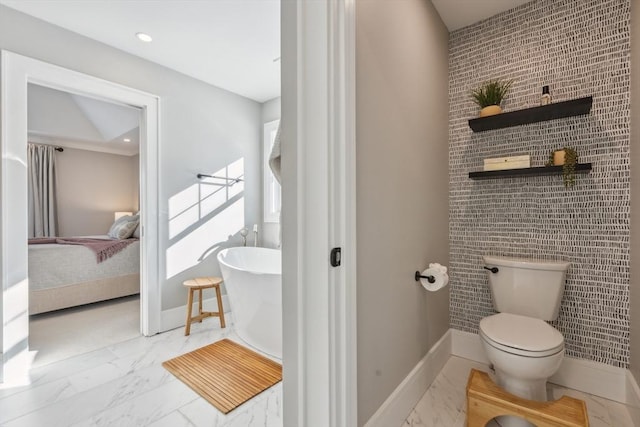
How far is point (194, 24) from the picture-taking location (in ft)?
7.25

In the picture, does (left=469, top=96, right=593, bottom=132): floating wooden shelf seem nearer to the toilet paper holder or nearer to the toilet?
the toilet

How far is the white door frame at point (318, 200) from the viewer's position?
3.31 feet

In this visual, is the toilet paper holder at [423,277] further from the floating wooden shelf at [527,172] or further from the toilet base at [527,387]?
the floating wooden shelf at [527,172]

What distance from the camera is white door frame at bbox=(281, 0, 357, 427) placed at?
3.31 ft

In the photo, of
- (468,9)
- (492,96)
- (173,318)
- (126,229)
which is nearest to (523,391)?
(492,96)

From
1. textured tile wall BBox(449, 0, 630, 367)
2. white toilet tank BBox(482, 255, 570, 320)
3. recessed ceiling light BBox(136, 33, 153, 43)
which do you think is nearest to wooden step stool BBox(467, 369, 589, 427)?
white toilet tank BBox(482, 255, 570, 320)

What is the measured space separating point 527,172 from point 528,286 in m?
0.68

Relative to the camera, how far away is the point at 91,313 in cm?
329

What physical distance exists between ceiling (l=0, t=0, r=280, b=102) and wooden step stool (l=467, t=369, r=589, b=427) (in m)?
2.53

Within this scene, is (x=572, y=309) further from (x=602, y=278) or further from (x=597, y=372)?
(x=597, y=372)

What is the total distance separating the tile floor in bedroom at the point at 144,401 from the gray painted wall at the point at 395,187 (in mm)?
265

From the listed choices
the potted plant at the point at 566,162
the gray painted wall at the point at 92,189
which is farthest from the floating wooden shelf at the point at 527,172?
the gray painted wall at the point at 92,189

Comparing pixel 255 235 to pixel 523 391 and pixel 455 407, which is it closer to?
pixel 455 407

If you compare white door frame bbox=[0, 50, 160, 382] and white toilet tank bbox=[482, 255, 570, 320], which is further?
white door frame bbox=[0, 50, 160, 382]
